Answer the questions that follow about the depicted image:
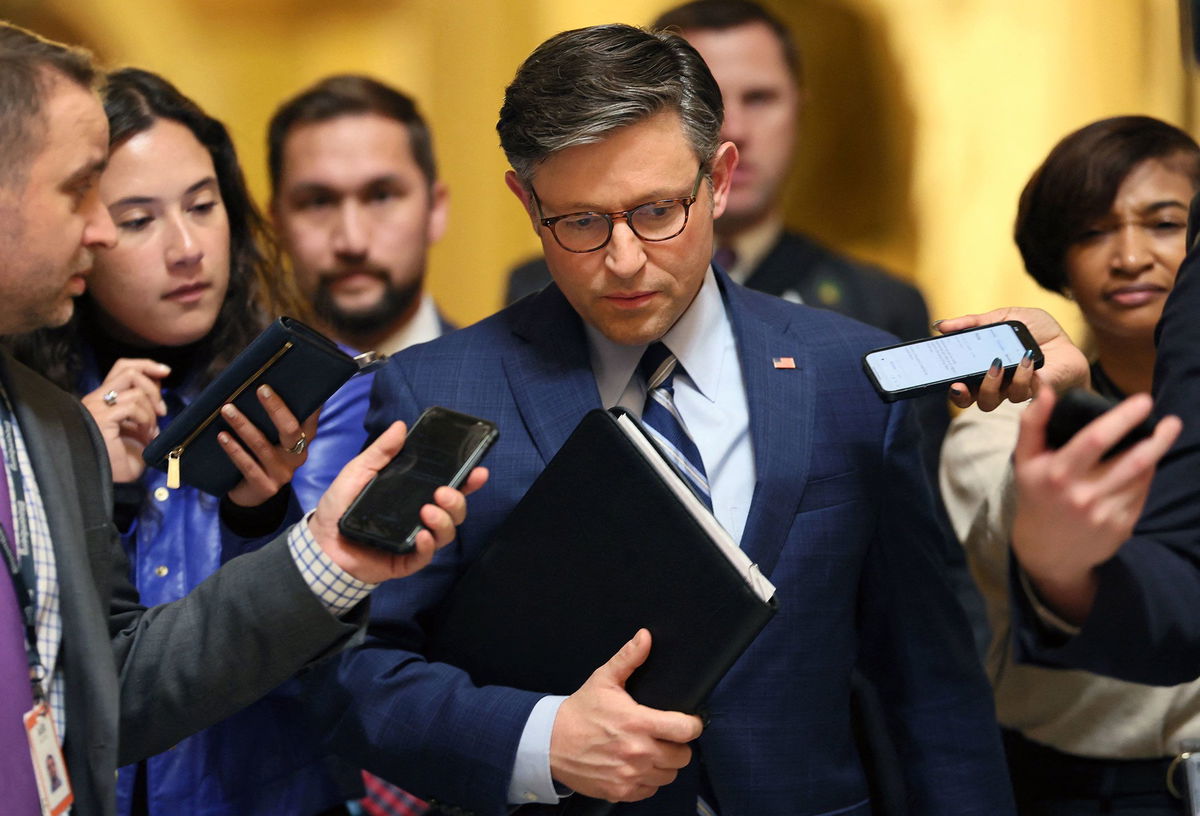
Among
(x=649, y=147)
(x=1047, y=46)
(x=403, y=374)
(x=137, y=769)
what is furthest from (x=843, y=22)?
(x=137, y=769)

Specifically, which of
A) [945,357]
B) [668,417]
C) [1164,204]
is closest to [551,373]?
[668,417]

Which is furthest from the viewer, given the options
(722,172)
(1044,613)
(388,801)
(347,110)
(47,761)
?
(347,110)

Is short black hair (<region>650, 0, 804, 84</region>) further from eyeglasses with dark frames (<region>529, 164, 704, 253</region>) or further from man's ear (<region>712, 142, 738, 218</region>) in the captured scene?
eyeglasses with dark frames (<region>529, 164, 704, 253</region>)

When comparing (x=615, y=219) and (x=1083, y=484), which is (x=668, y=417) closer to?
(x=615, y=219)

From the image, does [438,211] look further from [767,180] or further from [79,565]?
[79,565]

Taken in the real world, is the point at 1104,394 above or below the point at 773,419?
below

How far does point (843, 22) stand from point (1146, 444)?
221cm

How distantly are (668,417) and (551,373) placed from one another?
0.18m

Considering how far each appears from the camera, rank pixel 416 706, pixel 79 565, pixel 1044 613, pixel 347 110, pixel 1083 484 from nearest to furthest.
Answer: pixel 1083 484
pixel 1044 613
pixel 79 565
pixel 416 706
pixel 347 110

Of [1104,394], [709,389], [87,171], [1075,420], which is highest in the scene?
[87,171]

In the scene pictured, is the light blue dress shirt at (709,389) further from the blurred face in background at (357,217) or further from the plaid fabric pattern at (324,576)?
the blurred face in background at (357,217)

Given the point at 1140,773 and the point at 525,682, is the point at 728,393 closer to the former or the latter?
the point at 525,682

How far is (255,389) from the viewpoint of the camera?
194 centimetres

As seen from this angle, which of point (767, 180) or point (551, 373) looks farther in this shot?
point (767, 180)
